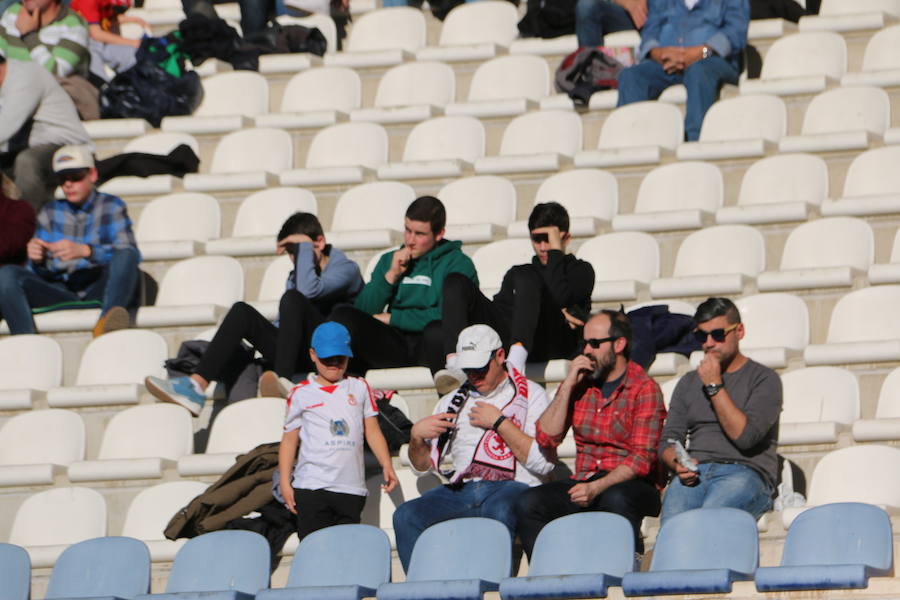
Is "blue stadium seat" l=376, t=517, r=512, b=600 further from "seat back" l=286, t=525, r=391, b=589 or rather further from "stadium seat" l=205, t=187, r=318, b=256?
"stadium seat" l=205, t=187, r=318, b=256

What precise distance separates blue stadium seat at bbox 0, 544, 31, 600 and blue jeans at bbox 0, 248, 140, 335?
1901mm

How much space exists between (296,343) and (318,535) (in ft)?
4.53

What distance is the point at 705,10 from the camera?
361 inches

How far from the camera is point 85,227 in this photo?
8453mm

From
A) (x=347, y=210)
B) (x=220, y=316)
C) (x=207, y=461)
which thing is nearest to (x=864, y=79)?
(x=347, y=210)

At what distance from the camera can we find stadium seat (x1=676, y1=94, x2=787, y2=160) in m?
8.58

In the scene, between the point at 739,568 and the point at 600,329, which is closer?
the point at 739,568

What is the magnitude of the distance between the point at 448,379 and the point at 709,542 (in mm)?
1536

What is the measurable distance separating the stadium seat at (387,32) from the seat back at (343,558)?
16.0 feet

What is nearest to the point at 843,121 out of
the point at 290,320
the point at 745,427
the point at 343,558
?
the point at 290,320

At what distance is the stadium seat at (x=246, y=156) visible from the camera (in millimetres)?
9320

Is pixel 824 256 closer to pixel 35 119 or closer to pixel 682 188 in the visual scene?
pixel 682 188

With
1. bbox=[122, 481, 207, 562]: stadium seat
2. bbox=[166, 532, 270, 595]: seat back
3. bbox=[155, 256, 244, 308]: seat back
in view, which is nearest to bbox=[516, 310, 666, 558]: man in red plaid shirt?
bbox=[166, 532, 270, 595]: seat back

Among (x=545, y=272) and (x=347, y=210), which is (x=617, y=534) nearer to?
(x=545, y=272)
